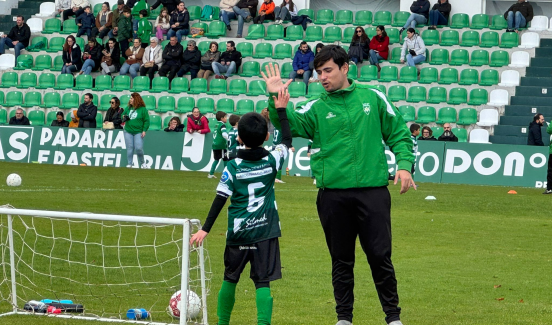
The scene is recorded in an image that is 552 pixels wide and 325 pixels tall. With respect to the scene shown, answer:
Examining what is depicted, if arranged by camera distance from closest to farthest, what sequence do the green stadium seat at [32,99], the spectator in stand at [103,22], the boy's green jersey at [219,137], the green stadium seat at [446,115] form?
the boy's green jersey at [219,137]
the green stadium seat at [446,115]
the green stadium seat at [32,99]
the spectator in stand at [103,22]

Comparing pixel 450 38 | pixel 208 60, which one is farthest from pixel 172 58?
pixel 450 38

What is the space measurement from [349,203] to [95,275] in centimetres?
387

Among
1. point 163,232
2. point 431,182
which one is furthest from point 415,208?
point 431,182

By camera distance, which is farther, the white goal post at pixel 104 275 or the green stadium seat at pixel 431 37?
the green stadium seat at pixel 431 37

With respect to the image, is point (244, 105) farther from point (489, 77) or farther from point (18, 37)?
point (18, 37)

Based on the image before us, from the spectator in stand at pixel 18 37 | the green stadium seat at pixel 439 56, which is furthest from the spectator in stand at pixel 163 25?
the green stadium seat at pixel 439 56

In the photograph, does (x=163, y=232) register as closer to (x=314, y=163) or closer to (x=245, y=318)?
(x=245, y=318)

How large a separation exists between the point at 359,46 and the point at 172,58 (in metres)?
6.57

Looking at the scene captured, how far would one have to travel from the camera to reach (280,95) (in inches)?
231

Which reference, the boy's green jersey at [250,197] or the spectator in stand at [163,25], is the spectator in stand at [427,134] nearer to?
the spectator in stand at [163,25]

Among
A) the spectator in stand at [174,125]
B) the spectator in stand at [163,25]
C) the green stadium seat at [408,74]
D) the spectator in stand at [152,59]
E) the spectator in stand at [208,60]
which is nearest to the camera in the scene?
the spectator in stand at [174,125]

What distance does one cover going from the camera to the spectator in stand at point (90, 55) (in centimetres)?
3033

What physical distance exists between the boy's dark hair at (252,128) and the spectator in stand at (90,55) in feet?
83.9

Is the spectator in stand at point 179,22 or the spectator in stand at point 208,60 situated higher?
the spectator in stand at point 179,22
